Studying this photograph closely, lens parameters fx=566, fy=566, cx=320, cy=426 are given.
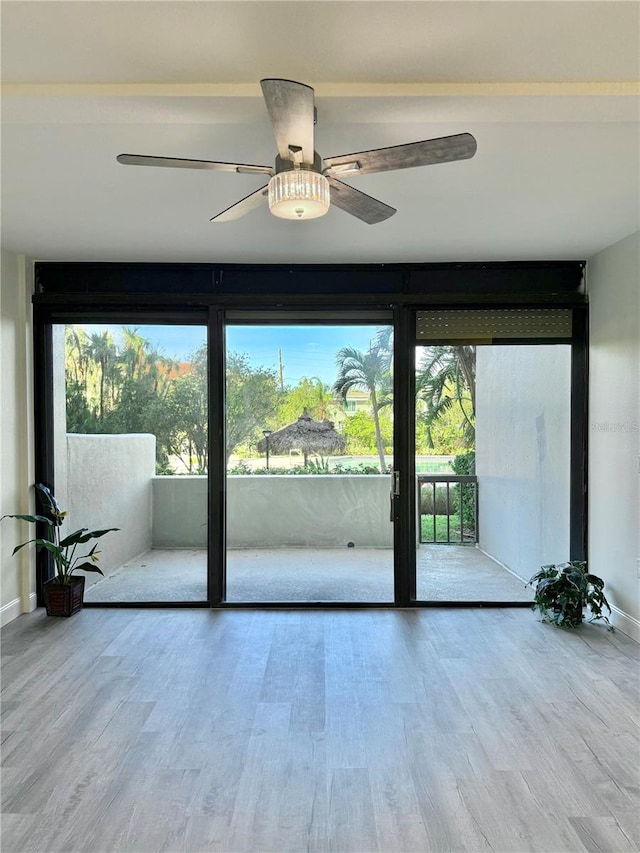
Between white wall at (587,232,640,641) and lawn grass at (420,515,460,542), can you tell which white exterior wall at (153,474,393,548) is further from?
white wall at (587,232,640,641)

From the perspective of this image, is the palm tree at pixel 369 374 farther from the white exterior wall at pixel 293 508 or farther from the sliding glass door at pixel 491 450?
the white exterior wall at pixel 293 508

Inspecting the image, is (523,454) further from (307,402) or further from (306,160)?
(306,160)

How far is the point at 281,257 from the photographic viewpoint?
4.16 m

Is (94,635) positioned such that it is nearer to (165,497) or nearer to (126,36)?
(165,497)

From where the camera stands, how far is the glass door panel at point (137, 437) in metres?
4.45

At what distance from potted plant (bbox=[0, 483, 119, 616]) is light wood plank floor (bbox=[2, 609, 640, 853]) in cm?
27

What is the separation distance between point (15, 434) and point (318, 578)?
253cm

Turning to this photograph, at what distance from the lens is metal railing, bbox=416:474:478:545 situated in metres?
4.49

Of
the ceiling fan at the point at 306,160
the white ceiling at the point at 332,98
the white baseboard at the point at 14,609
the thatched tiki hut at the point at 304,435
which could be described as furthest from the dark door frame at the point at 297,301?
the ceiling fan at the point at 306,160

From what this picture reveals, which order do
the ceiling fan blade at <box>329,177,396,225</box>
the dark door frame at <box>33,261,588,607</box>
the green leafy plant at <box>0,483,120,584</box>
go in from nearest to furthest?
the ceiling fan blade at <box>329,177,396,225</box> → the green leafy plant at <box>0,483,120,584</box> → the dark door frame at <box>33,261,588,607</box>

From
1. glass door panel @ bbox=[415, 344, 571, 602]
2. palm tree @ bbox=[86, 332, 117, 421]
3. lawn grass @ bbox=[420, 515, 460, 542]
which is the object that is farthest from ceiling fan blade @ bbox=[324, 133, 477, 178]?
lawn grass @ bbox=[420, 515, 460, 542]

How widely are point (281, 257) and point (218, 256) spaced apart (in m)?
0.46

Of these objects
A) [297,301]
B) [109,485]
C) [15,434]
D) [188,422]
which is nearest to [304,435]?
[188,422]

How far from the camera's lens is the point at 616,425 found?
3.90 metres
